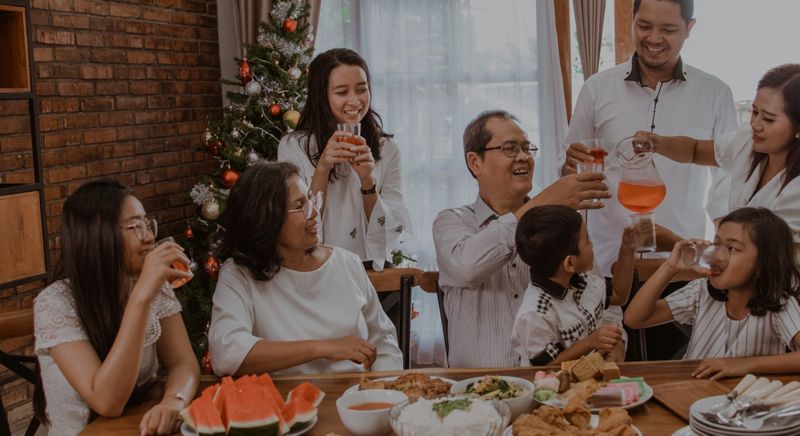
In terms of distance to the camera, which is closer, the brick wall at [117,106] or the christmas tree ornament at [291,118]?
the brick wall at [117,106]

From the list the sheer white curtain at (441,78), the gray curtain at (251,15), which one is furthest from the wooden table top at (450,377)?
the gray curtain at (251,15)

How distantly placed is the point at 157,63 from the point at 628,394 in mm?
3617

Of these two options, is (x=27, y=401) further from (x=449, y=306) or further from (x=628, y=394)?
(x=628, y=394)

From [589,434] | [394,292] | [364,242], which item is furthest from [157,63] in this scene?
[589,434]

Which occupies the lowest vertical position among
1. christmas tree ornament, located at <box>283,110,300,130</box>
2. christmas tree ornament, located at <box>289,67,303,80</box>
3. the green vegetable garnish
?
the green vegetable garnish

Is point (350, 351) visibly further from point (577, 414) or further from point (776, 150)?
point (776, 150)

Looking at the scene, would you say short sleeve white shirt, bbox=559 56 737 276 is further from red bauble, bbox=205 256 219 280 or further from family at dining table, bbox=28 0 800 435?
red bauble, bbox=205 256 219 280

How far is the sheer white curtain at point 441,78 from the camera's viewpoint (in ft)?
16.6

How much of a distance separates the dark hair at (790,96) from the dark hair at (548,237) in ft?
2.03

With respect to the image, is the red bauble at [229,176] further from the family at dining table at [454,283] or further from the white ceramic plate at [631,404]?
the white ceramic plate at [631,404]

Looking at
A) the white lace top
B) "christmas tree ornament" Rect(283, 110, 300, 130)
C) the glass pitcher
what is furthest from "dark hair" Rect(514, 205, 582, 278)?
"christmas tree ornament" Rect(283, 110, 300, 130)

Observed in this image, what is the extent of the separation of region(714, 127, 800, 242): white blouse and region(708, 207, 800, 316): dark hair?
0.21m

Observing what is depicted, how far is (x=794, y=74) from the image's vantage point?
2514 mm

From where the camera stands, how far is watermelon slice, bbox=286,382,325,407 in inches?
75.0
